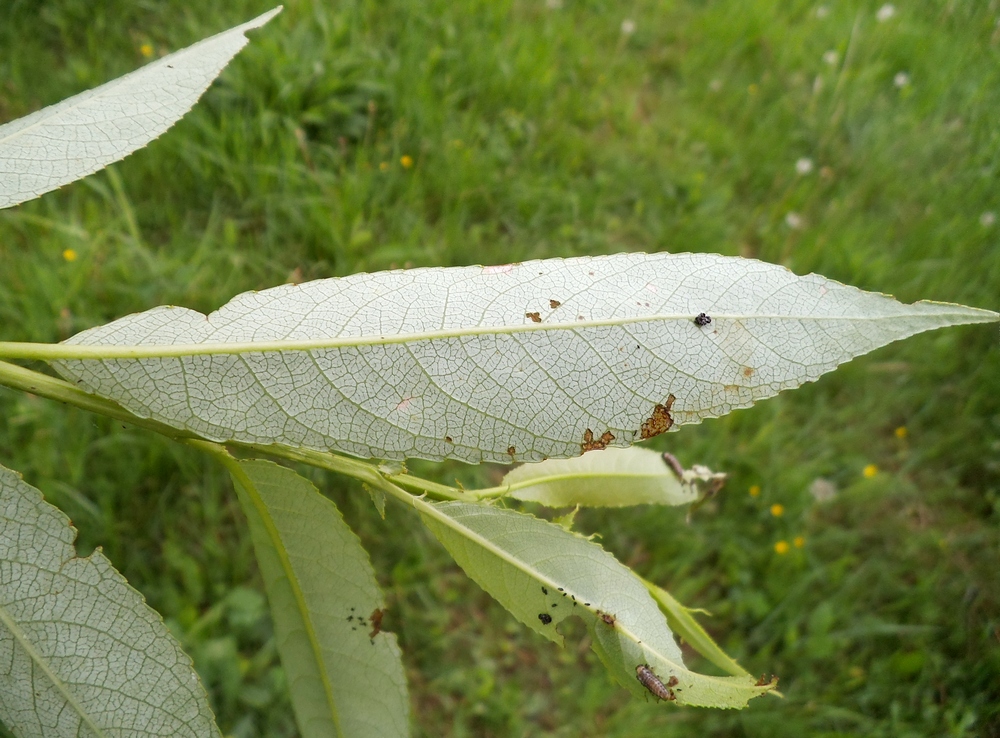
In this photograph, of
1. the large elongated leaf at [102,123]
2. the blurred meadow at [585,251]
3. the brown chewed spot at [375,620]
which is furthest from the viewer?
the blurred meadow at [585,251]

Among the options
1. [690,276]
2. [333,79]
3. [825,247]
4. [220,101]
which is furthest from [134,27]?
[825,247]

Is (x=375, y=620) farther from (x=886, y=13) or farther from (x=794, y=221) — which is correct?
(x=886, y=13)

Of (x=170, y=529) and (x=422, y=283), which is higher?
(x=422, y=283)

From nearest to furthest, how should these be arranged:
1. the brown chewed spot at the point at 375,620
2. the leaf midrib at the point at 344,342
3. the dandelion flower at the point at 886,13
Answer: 1. the leaf midrib at the point at 344,342
2. the brown chewed spot at the point at 375,620
3. the dandelion flower at the point at 886,13

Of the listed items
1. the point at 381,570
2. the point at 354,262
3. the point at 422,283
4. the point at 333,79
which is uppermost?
the point at 333,79

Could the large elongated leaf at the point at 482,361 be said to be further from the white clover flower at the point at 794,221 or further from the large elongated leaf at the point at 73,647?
the white clover flower at the point at 794,221

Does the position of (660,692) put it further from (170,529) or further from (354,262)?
(354,262)

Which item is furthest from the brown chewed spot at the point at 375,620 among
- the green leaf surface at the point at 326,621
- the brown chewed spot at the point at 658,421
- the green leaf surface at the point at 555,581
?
the brown chewed spot at the point at 658,421

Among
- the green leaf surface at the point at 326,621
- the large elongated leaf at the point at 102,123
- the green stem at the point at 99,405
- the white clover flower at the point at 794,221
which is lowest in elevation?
the green leaf surface at the point at 326,621
